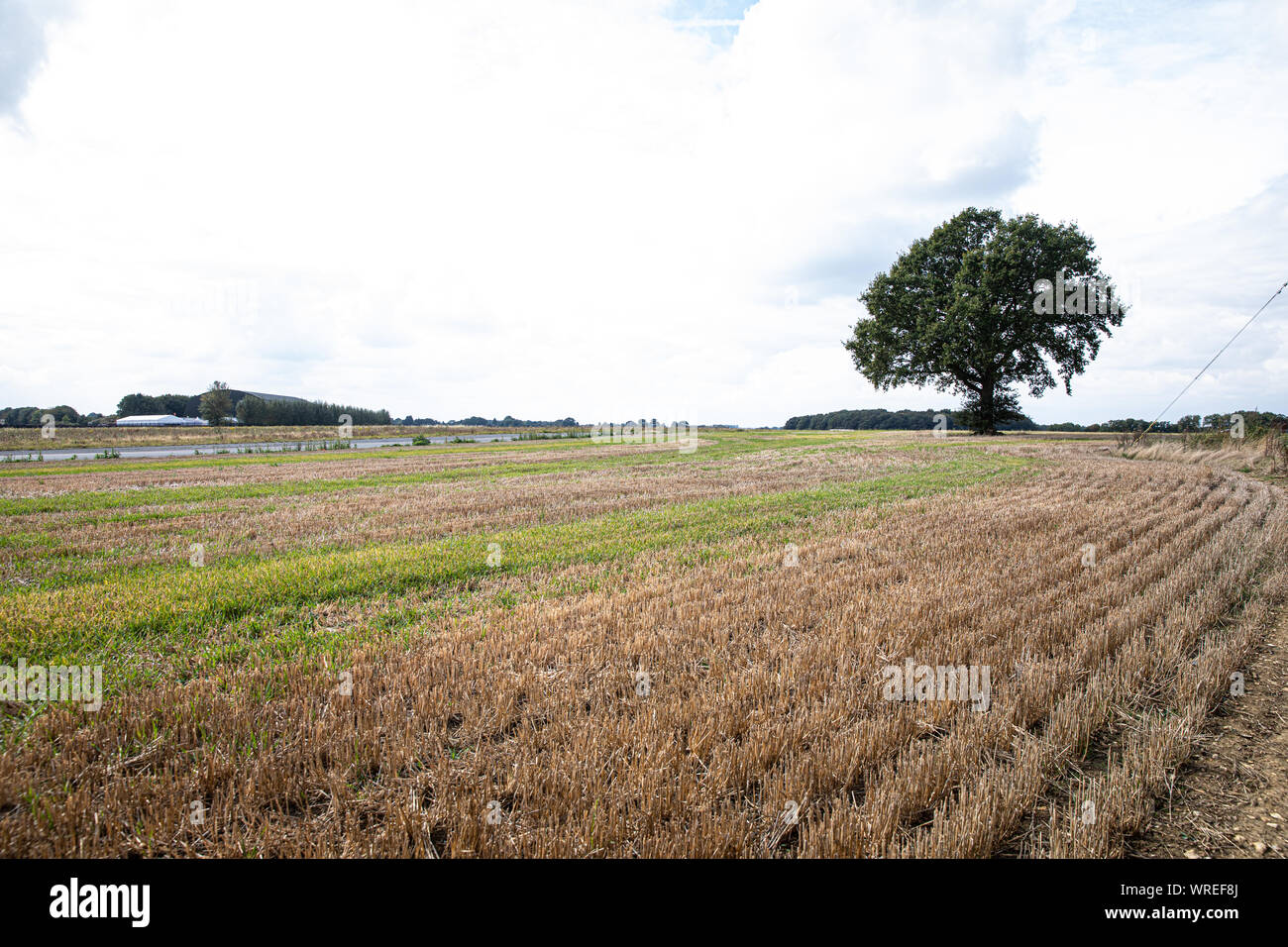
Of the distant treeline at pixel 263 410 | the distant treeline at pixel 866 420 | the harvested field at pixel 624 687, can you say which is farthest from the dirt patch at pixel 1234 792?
the distant treeline at pixel 263 410

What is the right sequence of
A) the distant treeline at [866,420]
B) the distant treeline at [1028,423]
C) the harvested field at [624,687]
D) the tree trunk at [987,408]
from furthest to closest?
the distant treeline at [866,420] < the tree trunk at [987,408] < the distant treeline at [1028,423] < the harvested field at [624,687]

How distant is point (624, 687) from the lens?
454 cm

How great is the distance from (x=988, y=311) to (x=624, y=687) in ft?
168

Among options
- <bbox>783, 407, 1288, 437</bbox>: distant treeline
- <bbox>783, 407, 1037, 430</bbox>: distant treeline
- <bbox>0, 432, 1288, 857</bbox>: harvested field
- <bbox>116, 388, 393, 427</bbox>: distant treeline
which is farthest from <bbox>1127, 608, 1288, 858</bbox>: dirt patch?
<bbox>116, 388, 393, 427</bbox>: distant treeline

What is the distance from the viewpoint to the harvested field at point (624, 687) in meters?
2.98

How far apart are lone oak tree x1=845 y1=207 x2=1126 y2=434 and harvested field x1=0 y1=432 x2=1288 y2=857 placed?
40.7 meters

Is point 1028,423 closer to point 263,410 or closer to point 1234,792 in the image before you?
point 1234,792

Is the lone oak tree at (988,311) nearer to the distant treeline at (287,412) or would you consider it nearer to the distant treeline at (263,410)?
the distant treeline at (287,412)

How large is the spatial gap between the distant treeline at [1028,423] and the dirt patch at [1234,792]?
36.6 m

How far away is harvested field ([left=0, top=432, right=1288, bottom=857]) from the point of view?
117 inches
